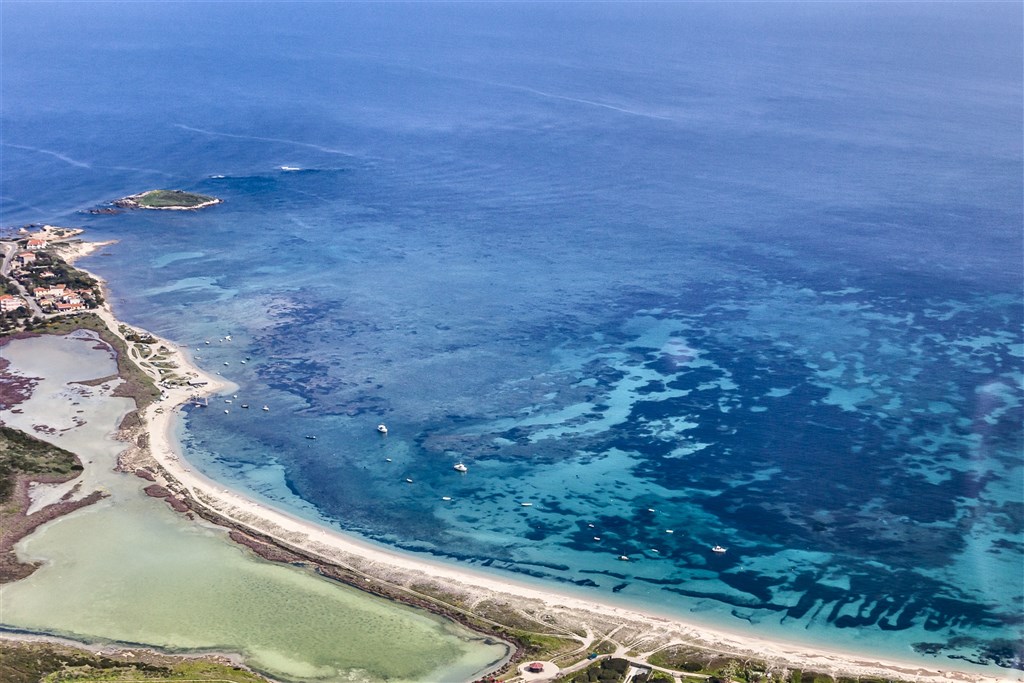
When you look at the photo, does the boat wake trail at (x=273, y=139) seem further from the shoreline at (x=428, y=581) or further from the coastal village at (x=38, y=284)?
the shoreline at (x=428, y=581)

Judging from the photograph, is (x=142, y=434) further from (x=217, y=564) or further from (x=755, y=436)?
(x=755, y=436)

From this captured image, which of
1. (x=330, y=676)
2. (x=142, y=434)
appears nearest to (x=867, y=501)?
(x=330, y=676)

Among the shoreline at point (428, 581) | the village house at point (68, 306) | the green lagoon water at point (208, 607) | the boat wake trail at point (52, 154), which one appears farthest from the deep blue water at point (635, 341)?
the green lagoon water at point (208, 607)

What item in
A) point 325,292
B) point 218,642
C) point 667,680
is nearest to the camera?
point 667,680

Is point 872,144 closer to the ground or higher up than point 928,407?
higher up

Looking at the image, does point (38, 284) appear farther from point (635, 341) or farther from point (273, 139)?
point (273, 139)

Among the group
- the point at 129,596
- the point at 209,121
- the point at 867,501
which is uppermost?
the point at 209,121

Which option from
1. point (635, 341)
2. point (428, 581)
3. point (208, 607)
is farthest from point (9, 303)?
point (635, 341)
